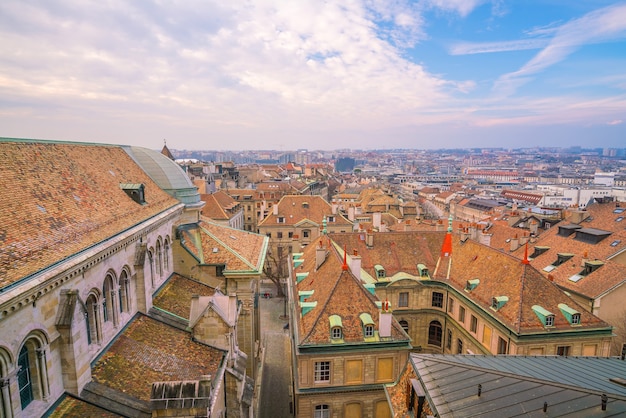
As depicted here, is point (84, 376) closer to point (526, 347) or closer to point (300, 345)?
point (300, 345)

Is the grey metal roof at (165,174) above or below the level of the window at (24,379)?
above

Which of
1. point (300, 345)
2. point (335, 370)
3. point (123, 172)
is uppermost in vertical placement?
point (123, 172)

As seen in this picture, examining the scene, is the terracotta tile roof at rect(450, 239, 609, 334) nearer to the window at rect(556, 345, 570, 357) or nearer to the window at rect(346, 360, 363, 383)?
the window at rect(556, 345, 570, 357)

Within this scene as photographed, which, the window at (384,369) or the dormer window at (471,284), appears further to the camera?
the dormer window at (471,284)

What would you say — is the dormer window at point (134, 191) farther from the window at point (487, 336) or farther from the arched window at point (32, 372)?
the window at point (487, 336)

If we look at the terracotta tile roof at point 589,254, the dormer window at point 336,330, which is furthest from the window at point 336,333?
the terracotta tile roof at point 589,254

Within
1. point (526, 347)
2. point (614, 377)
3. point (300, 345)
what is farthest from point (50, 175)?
point (526, 347)

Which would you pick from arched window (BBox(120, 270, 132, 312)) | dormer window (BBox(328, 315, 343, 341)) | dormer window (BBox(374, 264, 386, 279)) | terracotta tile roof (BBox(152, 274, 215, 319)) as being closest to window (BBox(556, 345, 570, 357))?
dormer window (BBox(374, 264, 386, 279))
